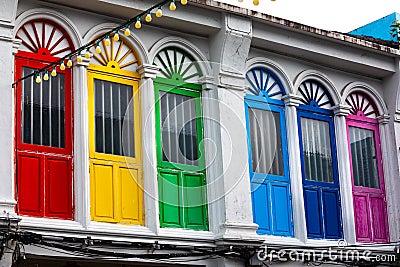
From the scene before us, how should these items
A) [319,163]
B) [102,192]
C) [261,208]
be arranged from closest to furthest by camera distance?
[102,192], [261,208], [319,163]

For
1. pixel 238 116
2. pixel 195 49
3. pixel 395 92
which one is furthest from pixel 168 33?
pixel 395 92

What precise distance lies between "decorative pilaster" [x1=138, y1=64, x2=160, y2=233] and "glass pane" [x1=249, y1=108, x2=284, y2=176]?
1.74 metres

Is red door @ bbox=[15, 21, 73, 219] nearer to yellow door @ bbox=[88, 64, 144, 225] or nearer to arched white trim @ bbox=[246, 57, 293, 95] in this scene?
yellow door @ bbox=[88, 64, 144, 225]

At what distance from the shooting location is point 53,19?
11055 millimetres

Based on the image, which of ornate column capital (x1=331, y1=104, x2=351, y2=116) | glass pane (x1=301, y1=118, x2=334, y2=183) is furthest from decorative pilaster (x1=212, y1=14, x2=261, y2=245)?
ornate column capital (x1=331, y1=104, x2=351, y2=116)

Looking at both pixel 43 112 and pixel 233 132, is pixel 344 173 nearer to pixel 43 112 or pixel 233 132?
pixel 233 132

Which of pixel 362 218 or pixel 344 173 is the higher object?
pixel 344 173

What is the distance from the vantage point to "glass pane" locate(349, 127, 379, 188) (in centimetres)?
1390

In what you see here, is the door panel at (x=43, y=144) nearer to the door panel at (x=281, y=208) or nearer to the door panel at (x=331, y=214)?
the door panel at (x=281, y=208)

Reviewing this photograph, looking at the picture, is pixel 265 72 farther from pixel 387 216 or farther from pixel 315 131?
pixel 387 216

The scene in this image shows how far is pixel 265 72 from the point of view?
13.2 m

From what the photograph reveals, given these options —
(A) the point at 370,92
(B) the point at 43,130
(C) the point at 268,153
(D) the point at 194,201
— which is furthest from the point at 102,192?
(A) the point at 370,92

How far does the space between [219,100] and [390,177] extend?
11.8 feet

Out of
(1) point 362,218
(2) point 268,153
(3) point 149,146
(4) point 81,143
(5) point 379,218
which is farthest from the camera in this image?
(5) point 379,218
